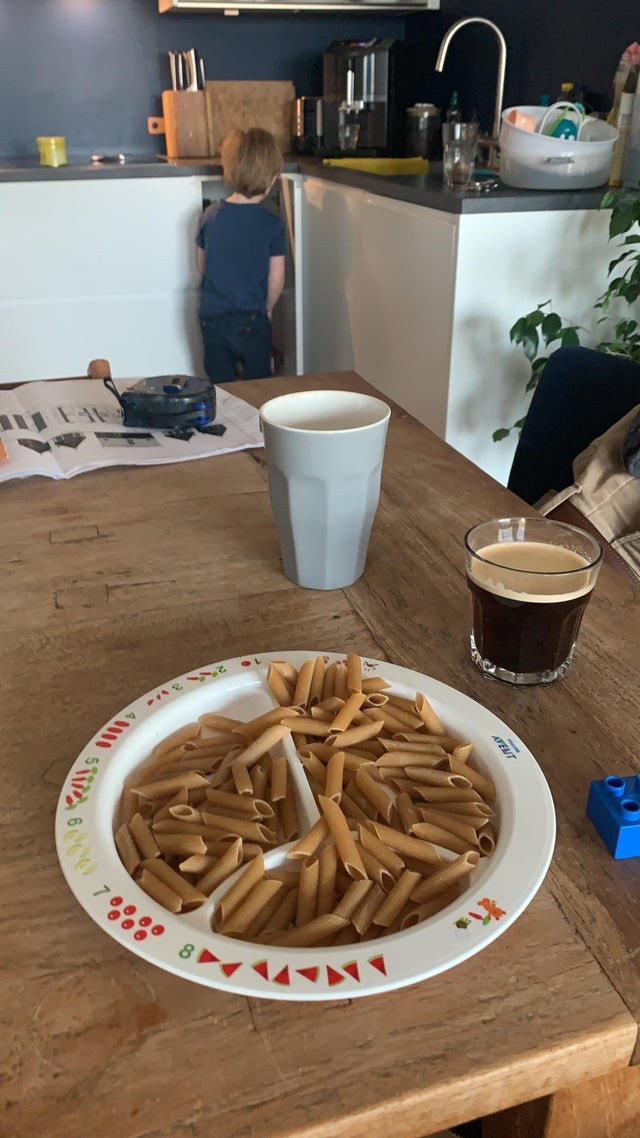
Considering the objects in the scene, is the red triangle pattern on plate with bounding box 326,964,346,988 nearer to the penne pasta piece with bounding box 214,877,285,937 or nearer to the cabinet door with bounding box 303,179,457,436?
the penne pasta piece with bounding box 214,877,285,937

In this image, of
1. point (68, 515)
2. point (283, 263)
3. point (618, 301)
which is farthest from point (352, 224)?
point (68, 515)

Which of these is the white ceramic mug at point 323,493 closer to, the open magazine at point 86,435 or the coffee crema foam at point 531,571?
the coffee crema foam at point 531,571

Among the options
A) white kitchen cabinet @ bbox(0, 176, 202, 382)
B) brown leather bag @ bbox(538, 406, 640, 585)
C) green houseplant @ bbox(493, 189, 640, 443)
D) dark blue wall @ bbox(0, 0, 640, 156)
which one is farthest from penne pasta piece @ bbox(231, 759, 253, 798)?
dark blue wall @ bbox(0, 0, 640, 156)

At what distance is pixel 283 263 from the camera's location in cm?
Answer: 292

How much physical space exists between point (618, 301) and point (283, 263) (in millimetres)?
1303

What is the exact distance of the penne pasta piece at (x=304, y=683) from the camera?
57cm

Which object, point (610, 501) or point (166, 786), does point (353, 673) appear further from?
point (610, 501)

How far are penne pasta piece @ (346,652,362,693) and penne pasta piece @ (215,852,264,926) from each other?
5.5 inches

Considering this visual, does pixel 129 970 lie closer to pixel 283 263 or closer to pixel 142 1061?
pixel 142 1061

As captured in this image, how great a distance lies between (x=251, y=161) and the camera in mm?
2674

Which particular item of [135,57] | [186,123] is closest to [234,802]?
[186,123]

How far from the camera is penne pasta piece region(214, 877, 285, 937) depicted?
420mm

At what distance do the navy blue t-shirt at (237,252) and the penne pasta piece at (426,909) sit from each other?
105 inches

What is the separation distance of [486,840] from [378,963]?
0.10m
